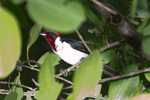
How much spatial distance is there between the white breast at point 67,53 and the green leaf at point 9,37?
92 cm

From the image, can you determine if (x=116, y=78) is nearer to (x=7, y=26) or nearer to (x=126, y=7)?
(x=126, y=7)

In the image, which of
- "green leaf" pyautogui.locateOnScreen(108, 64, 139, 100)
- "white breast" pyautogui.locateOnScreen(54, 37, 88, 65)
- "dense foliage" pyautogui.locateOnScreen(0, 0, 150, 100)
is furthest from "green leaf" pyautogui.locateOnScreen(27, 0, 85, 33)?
"white breast" pyautogui.locateOnScreen(54, 37, 88, 65)

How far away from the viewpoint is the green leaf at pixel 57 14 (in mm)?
324

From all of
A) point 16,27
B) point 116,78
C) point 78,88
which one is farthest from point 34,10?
point 116,78

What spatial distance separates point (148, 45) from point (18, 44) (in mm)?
276

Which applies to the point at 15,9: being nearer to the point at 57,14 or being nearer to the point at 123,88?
the point at 57,14

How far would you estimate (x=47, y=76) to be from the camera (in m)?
0.52

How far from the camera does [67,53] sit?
1.31m

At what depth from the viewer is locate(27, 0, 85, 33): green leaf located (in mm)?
324

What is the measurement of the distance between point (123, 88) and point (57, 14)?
537 mm

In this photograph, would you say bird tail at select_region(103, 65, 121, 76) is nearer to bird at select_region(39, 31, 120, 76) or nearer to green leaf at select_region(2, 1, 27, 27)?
bird at select_region(39, 31, 120, 76)

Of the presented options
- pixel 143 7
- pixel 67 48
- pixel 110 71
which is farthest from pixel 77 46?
pixel 143 7

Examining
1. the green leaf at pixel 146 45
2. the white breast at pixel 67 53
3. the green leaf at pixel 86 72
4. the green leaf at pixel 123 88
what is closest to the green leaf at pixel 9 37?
the green leaf at pixel 86 72

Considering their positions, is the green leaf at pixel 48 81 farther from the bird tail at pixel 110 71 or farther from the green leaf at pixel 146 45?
the bird tail at pixel 110 71
